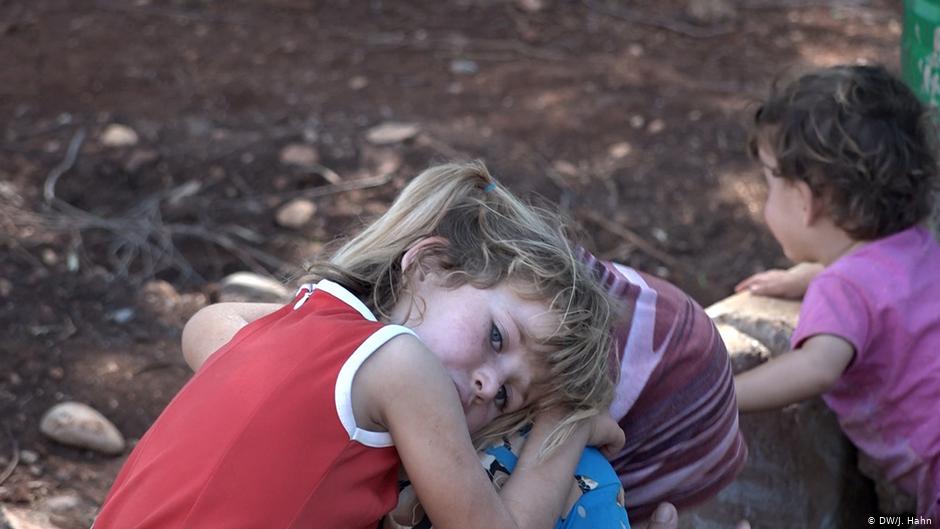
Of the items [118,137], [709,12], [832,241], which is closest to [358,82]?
[118,137]

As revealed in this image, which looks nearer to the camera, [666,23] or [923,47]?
[923,47]

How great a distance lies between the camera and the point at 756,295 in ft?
10.6

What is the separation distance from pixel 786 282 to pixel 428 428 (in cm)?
168

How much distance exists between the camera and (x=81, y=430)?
2.91 metres

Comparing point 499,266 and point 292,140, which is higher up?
point 499,266

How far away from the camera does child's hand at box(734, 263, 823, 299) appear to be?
10.4 ft

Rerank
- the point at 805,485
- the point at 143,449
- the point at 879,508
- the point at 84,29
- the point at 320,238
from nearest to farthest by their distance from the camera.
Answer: the point at 143,449
the point at 805,485
the point at 879,508
the point at 320,238
the point at 84,29

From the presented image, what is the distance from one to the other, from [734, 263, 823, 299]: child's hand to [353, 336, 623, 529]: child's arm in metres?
1.58

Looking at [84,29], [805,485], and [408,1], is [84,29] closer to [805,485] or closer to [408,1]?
[408,1]

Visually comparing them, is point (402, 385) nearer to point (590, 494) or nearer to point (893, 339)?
point (590, 494)

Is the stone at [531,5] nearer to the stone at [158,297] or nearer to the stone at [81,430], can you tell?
the stone at [158,297]

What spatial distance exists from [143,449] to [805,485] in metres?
1.70

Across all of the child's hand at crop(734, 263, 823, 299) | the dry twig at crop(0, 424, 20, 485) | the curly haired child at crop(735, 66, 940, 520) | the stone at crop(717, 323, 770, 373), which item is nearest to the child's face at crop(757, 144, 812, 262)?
the curly haired child at crop(735, 66, 940, 520)

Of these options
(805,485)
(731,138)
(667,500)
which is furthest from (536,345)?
(731,138)
